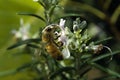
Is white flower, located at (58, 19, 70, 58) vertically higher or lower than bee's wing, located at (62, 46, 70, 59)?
higher

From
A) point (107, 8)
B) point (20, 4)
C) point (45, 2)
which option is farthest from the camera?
point (20, 4)

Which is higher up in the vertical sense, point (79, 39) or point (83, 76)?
point (79, 39)

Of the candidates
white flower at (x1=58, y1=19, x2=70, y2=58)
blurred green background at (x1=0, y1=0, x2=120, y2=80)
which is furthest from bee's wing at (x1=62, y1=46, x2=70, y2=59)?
blurred green background at (x1=0, y1=0, x2=120, y2=80)

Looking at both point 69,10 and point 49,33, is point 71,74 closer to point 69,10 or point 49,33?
point 49,33

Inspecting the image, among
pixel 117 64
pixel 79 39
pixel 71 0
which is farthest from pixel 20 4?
pixel 79 39

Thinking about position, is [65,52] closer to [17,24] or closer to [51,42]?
[51,42]

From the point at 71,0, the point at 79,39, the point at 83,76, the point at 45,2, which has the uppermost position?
the point at 71,0

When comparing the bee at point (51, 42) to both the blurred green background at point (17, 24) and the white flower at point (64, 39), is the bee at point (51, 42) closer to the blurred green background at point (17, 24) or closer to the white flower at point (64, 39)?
the white flower at point (64, 39)

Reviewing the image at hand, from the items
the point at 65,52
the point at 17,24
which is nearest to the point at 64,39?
the point at 65,52

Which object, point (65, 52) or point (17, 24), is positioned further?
point (17, 24)

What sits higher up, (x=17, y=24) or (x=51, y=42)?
(x=17, y=24)

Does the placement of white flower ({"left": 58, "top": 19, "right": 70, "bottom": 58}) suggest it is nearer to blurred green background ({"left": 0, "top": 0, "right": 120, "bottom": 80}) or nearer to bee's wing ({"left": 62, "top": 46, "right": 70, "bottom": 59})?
bee's wing ({"left": 62, "top": 46, "right": 70, "bottom": 59})
